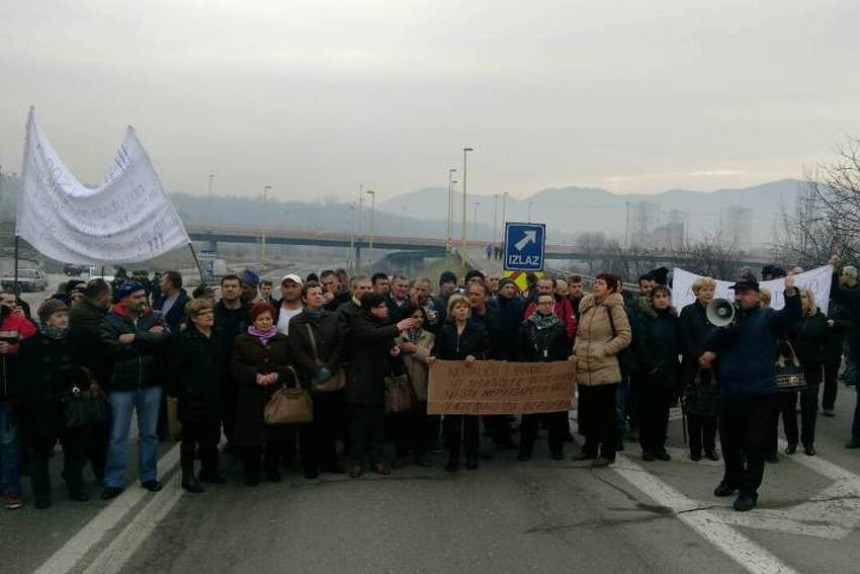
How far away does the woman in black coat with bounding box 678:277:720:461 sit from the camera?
807 centimetres

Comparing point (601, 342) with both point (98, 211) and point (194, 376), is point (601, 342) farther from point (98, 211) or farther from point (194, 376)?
point (98, 211)

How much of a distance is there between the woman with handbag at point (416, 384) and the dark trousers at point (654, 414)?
2.25 meters

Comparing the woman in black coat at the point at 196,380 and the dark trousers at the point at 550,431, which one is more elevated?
the woman in black coat at the point at 196,380

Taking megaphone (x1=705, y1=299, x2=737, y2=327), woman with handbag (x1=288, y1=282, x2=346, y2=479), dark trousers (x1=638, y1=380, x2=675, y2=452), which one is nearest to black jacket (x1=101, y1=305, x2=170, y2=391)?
woman with handbag (x1=288, y1=282, x2=346, y2=479)

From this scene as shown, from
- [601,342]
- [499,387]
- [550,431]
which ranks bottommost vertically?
[550,431]

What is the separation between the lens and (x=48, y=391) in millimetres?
6375

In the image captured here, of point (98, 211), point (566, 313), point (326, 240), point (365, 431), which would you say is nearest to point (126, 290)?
point (365, 431)

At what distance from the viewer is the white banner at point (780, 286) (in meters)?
9.37

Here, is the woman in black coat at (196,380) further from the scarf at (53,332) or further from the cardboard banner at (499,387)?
the cardboard banner at (499,387)

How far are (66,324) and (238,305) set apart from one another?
1567 mm

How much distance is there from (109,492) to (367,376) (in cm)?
241

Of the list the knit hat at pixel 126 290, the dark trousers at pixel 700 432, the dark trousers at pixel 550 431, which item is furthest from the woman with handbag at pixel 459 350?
the knit hat at pixel 126 290

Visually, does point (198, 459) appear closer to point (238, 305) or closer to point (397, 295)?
point (238, 305)

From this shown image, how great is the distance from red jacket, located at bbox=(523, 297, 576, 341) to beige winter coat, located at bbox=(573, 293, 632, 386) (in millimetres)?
720
